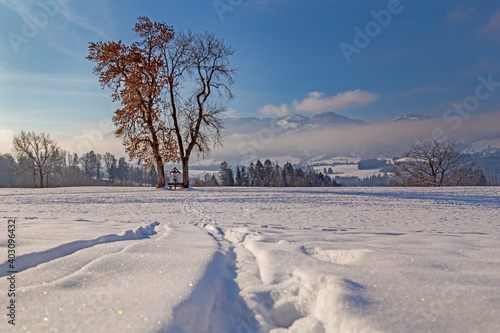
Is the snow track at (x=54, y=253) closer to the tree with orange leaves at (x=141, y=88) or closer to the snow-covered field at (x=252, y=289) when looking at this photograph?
the snow-covered field at (x=252, y=289)

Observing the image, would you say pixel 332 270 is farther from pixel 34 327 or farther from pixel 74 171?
pixel 74 171

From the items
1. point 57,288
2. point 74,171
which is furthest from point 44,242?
point 74,171

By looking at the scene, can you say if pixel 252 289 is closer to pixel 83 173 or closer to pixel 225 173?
pixel 225 173

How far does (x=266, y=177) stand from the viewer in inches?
2702

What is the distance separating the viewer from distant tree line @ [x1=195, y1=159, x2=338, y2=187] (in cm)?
6556

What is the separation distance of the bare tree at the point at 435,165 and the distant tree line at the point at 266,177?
3095 cm

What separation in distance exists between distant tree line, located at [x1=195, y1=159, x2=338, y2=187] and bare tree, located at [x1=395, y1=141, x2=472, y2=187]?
30947mm

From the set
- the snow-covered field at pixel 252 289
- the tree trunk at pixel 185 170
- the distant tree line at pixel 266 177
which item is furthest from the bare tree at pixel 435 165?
the snow-covered field at pixel 252 289

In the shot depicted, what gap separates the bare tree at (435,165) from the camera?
33.6m

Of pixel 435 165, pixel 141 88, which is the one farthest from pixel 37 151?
pixel 435 165

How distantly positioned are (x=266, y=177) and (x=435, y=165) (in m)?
39.9

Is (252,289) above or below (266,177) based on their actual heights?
below

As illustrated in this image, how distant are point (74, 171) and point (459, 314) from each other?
331 ft

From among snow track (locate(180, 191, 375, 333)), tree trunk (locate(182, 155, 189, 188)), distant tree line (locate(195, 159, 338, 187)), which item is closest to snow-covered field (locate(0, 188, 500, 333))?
snow track (locate(180, 191, 375, 333))
